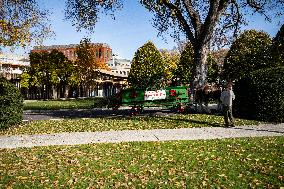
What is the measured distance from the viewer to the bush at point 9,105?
544 inches

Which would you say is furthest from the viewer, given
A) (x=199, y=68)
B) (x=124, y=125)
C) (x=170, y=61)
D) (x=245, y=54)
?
(x=170, y=61)

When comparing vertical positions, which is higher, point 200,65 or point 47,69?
point 47,69

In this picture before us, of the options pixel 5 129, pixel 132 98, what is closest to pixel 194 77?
pixel 132 98

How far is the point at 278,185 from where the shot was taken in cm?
605

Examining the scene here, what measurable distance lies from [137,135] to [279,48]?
2717cm

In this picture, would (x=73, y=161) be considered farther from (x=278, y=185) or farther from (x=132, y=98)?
(x=132, y=98)

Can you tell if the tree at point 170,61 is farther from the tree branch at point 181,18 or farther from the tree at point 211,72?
the tree branch at point 181,18

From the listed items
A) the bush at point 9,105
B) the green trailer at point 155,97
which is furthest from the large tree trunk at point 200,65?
the bush at point 9,105

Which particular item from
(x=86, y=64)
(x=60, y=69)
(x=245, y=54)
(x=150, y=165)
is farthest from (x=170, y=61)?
(x=150, y=165)

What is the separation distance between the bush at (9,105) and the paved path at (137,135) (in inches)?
73.0

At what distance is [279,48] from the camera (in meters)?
33.6

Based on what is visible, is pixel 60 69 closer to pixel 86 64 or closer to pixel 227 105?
pixel 86 64

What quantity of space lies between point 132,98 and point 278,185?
12929mm

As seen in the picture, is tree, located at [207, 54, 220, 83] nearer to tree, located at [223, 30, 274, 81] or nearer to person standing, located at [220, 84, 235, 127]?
tree, located at [223, 30, 274, 81]
